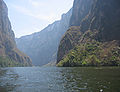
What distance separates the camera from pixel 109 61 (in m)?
181

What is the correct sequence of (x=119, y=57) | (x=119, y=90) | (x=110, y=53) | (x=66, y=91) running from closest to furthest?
(x=119, y=90) → (x=66, y=91) → (x=119, y=57) → (x=110, y=53)

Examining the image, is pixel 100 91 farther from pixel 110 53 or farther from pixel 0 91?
pixel 110 53

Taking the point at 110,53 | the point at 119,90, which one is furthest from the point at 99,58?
the point at 119,90

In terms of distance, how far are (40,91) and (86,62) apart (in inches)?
6700

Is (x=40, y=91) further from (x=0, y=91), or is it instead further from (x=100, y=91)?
(x=100, y=91)

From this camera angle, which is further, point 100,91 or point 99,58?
point 99,58

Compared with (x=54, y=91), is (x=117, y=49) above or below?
above

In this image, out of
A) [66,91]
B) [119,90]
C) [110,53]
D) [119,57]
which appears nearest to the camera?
[119,90]

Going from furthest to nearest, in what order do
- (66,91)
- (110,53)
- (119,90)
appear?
(110,53)
(66,91)
(119,90)

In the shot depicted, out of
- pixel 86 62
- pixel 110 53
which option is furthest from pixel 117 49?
pixel 86 62

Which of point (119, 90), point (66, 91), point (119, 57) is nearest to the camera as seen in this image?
point (119, 90)

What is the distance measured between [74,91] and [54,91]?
447 centimetres

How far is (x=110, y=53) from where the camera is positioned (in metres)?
196

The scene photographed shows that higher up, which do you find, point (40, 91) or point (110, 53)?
point (110, 53)
